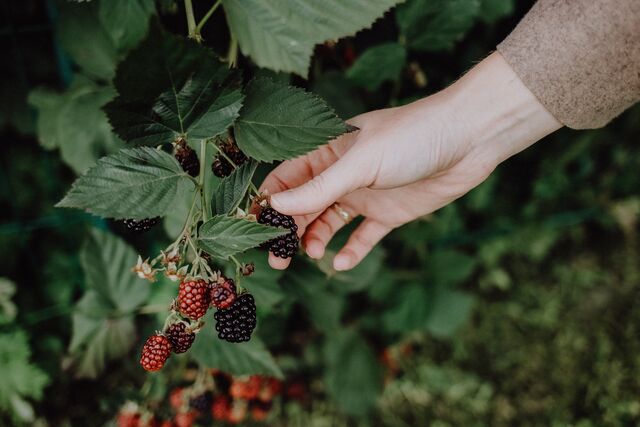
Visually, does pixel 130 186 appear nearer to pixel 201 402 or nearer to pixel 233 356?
pixel 233 356

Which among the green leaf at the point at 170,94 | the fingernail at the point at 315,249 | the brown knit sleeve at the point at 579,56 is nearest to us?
the green leaf at the point at 170,94

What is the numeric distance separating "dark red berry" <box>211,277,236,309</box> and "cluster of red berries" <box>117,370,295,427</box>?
2.35 ft

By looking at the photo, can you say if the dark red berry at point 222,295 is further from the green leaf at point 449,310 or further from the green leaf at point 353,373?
the green leaf at point 449,310

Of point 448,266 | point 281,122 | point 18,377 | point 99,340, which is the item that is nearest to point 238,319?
point 281,122

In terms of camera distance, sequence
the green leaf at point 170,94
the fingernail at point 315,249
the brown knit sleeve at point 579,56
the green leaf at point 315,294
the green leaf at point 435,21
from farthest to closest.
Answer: the green leaf at point 315,294 → the green leaf at point 435,21 → the fingernail at point 315,249 → the brown knit sleeve at point 579,56 → the green leaf at point 170,94

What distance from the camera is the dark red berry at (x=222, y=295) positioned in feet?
2.61

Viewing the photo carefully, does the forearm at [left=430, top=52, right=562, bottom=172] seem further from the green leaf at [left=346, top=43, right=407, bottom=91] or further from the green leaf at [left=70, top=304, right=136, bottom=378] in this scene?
the green leaf at [left=70, top=304, right=136, bottom=378]

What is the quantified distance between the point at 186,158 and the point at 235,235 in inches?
8.3

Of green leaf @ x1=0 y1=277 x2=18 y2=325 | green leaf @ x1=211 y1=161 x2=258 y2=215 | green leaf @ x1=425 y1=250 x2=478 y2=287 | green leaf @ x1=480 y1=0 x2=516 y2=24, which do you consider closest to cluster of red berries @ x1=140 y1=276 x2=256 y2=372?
green leaf @ x1=211 y1=161 x2=258 y2=215

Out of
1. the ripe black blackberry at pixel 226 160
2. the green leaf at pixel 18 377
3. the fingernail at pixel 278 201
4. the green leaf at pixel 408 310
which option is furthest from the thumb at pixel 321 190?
the green leaf at pixel 18 377

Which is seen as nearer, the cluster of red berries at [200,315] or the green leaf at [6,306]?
the cluster of red berries at [200,315]

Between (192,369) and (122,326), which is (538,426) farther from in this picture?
(122,326)

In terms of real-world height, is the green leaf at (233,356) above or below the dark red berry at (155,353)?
below

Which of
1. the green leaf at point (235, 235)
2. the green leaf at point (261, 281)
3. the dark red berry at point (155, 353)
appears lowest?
the green leaf at point (261, 281)
